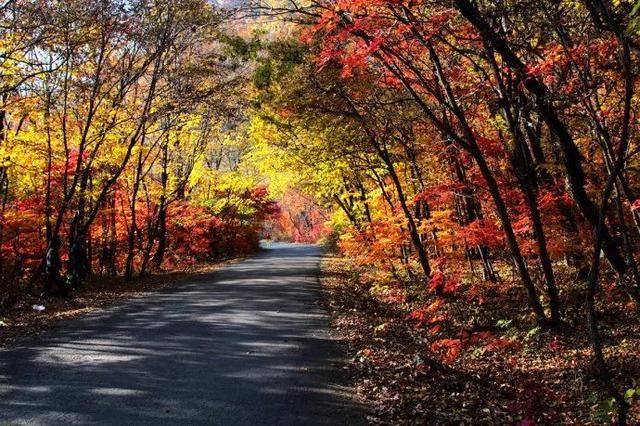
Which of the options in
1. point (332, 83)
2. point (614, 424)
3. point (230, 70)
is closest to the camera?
point (614, 424)

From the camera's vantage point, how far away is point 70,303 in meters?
13.2

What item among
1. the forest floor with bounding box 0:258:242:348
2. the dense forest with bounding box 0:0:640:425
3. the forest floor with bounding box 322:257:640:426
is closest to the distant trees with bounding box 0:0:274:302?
the dense forest with bounding box 0:0:640:425

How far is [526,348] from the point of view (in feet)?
28.1

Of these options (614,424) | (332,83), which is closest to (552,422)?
(614,424)

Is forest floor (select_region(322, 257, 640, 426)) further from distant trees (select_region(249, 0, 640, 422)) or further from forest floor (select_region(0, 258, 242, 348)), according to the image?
forest floor (select_region(0, 258, 242, 348))

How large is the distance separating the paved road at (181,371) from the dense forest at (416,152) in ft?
2.69

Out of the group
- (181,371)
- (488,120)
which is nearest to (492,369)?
(181,371)

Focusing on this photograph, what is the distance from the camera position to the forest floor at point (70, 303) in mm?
9703

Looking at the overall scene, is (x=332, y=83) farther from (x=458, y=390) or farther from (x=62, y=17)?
(x=458, y=390)

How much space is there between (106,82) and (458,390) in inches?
525

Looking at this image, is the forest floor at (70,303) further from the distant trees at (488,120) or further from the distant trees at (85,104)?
the distant trees at (488,120)

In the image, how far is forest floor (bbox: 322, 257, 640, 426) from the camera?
563cm

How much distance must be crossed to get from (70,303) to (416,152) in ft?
32.5

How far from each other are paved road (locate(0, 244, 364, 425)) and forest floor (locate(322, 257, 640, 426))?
0.55 meters
